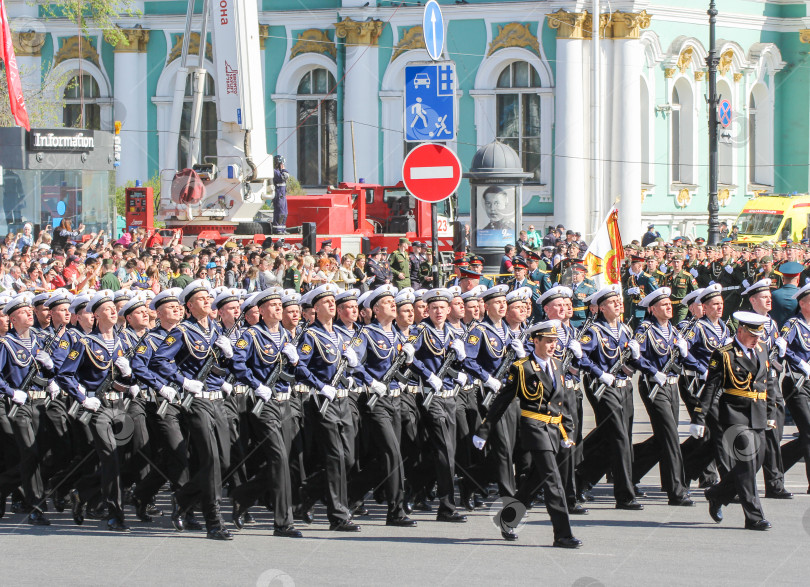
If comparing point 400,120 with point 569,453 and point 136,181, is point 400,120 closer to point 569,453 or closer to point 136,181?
point 136,181

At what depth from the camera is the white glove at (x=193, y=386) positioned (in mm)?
10391

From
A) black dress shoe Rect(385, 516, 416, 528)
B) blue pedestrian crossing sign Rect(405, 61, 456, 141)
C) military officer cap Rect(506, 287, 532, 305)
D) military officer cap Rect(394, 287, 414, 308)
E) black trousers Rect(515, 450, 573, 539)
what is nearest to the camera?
black trousers Rect(515, 450, 573, 539)

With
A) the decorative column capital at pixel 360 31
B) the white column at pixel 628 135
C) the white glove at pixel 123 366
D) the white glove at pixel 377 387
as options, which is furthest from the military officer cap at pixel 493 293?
the decorative column capital at pixel 360 31

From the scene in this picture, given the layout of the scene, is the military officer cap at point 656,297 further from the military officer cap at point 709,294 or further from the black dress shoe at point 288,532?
the black dress shoe at point 288,532

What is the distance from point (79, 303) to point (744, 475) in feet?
16.9

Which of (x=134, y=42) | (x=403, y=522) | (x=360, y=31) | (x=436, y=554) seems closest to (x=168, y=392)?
(x=403, y=522)

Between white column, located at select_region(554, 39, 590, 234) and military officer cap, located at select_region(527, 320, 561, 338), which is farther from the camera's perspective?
white column, located at select_region(554, 39, 590, 234)

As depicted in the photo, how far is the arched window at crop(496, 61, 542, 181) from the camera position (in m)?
38.6

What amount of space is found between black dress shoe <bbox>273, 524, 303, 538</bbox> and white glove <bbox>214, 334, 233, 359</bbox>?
126 centimetres

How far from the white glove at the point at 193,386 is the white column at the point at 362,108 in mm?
29012

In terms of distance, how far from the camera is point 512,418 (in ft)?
35.8

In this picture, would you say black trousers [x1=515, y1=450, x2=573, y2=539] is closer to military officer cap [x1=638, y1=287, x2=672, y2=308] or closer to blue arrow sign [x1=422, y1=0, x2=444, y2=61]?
military officer cap [x1=638, y1=287, x2=672, y2=308]

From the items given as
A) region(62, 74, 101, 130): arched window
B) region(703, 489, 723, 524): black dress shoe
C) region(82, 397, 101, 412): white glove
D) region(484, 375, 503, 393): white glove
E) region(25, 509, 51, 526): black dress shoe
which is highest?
region(62, 74, 101, 130): arched window

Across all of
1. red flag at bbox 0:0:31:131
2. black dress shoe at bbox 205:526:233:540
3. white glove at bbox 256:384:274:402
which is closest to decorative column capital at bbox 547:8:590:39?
red flag at bbox 0:0:31:131
